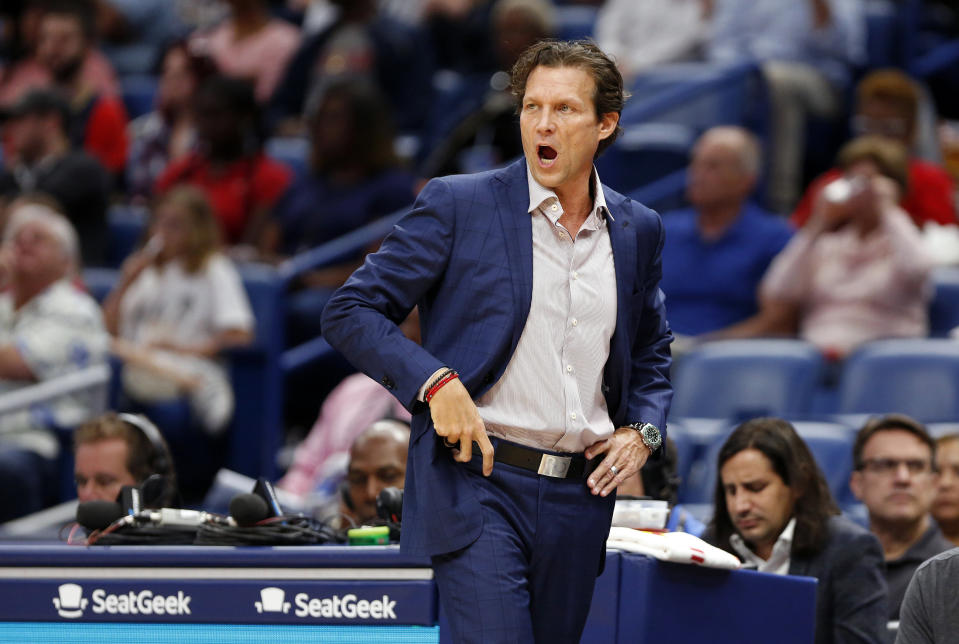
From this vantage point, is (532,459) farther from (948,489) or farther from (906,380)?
(906,380)

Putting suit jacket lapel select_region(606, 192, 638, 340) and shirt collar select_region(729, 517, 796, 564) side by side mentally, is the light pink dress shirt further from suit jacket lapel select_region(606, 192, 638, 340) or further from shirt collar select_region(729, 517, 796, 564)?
suit jacket lapel select_region(606, 192, 638, 340)

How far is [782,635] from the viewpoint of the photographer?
3340 millimetres

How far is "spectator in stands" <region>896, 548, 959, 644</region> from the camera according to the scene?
3.00 meters

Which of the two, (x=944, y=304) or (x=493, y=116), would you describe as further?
(x=493, y=116)

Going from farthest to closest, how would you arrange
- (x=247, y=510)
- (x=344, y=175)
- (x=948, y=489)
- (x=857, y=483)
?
(x=344, y=175), (x=948, y=489), (x=857, y=483), (x=247, y=510)

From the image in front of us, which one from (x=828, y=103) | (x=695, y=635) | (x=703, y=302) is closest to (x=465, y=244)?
(x=695, y=635)

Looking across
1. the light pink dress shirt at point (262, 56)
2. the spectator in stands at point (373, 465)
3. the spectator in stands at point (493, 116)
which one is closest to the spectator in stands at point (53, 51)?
the light pink dress shirt at point (262, 56)

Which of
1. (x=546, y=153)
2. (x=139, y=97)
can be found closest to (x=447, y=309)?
(x=546, y=153)

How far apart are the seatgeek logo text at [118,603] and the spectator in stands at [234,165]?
13.9 ft

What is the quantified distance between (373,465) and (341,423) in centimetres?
138

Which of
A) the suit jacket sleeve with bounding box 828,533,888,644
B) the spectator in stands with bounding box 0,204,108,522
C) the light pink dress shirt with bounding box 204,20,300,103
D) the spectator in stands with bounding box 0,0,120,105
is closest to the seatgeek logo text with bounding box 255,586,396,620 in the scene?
the suit jacket sleeve with bounding box 828,533,888,644

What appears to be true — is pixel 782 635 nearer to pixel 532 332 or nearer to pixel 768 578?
pixel 768 578

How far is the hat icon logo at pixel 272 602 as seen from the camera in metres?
3.20

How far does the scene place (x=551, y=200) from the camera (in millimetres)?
2805
